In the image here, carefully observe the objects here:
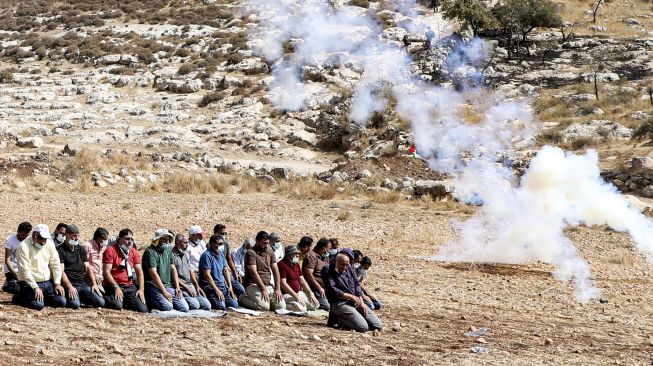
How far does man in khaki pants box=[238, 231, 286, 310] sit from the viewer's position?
500 inches

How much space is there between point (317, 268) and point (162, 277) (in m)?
2.67

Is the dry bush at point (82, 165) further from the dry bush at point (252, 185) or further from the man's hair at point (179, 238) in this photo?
the man's hair at point (179, 238)

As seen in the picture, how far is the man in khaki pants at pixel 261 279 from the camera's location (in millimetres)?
12703

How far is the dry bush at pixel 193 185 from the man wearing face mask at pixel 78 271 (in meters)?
16.3

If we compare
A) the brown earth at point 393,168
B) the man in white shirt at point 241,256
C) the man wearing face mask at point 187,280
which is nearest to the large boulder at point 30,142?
the brown earth at point 393,168

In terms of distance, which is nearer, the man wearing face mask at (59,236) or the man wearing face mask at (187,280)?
the man wearing face mask at (59,236)

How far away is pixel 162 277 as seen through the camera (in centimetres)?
1210

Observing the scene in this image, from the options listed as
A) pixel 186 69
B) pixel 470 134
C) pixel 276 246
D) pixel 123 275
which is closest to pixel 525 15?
pixel 470 134

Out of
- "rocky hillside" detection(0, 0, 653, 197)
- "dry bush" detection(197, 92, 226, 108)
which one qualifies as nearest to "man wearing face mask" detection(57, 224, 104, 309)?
"rocky hillside" detection(0, 0, 653, 197)

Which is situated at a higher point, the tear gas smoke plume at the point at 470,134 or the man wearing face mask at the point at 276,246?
the tear gas smoke plume at the point at 470,134

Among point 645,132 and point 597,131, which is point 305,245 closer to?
point 645,132

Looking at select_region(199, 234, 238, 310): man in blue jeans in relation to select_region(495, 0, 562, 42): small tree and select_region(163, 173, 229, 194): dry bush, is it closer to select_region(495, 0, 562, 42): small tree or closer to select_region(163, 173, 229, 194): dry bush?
select_region(163, 173, 229, 194): dry bush

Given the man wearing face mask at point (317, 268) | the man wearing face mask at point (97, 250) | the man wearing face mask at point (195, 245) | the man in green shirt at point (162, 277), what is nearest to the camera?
the man in green shirt at point (162, 277)

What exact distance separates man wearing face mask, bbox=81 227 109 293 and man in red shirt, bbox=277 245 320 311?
8.84 ft
